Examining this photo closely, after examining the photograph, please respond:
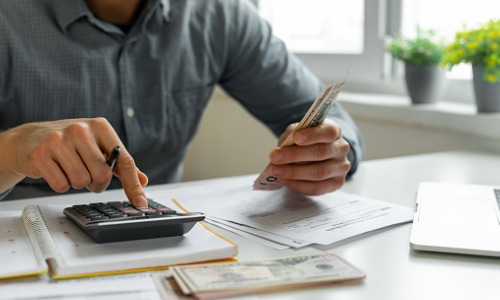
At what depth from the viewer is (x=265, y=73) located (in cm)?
158

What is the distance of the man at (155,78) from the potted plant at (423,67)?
14.2 inches

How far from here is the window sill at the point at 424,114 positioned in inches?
64.3

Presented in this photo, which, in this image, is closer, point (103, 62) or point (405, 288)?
point (405, 288)

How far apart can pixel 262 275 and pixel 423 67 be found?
1251mm

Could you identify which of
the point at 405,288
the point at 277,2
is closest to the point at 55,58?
the point at 405,288

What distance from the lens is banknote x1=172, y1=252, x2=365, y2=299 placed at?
0.66 m

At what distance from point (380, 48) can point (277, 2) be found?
0.55 m

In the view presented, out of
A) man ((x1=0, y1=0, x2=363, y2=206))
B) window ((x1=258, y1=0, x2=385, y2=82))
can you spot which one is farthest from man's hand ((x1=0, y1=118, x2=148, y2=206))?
window ((x1=258, y1=0, x2=385, y2=82))

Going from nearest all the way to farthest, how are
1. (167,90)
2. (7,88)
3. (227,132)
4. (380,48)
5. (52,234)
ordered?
(52,234) < (7,88) < (167,90) < (380,48) < (227,132)

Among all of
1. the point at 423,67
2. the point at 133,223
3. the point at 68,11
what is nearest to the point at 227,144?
the point at 423,67

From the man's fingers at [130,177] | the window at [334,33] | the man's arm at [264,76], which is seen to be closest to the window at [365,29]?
the window at [334,33]

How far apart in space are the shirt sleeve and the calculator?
30.3 inches

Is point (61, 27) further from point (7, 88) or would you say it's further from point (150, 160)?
point (150, 160)

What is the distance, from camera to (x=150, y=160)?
1496mm
